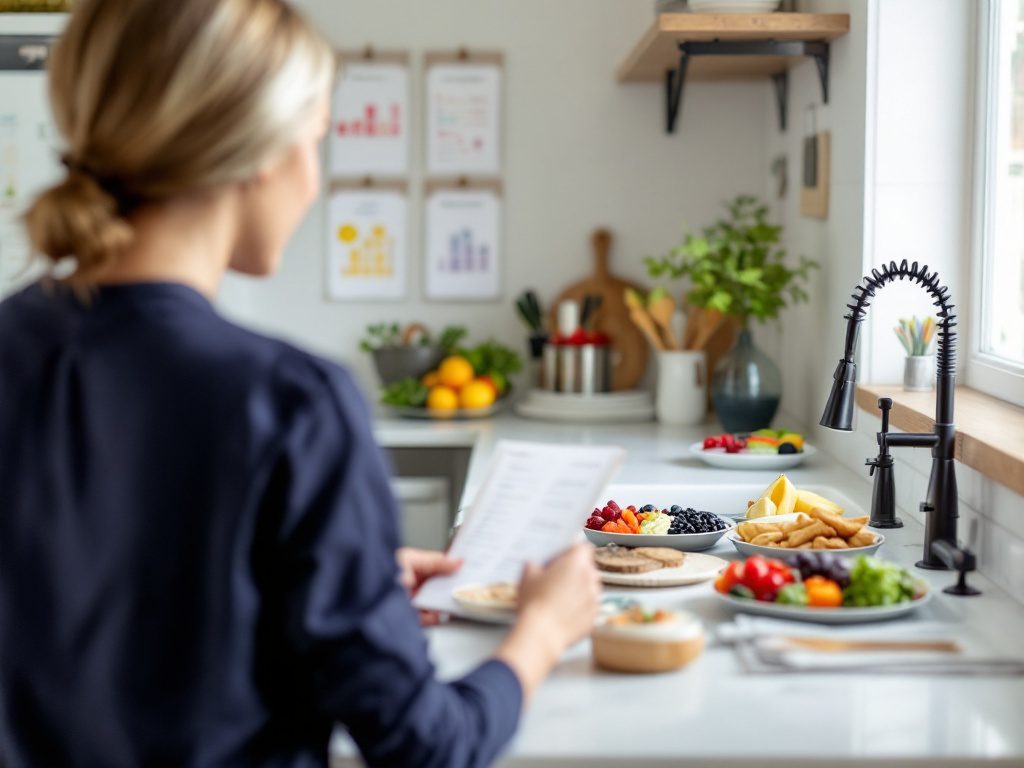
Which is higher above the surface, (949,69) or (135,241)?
(949,69)

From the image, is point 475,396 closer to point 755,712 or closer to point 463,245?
point 463,245

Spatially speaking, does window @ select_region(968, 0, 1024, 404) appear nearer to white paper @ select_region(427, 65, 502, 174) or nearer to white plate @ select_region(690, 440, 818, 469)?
white plate @ select_region(690, 440, 818, 469)

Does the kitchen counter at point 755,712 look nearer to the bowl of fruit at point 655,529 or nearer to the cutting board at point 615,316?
the bowl of fruit at point 655,529

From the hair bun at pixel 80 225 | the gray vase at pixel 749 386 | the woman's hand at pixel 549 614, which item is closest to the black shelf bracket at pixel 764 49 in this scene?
the gray vase at pixel 749 386

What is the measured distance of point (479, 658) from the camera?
1371 mm

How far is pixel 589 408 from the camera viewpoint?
3217 millimetres

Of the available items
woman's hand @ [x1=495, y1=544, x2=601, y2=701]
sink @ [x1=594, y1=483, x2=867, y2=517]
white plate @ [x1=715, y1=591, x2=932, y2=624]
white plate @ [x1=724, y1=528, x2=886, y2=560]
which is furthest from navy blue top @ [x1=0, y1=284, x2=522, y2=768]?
sink @ [x1=594, y1=483, x2=867, y2=517]

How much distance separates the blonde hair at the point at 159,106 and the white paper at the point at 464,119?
256 centimetres

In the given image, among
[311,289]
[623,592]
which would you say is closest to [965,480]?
[623,592]

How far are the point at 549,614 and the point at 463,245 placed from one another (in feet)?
7.97

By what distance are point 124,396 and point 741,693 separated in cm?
67

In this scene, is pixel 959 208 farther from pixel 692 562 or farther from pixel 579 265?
pixel 579 265

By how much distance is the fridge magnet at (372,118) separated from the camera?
342 cm

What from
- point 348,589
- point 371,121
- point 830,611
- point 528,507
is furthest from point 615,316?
point 348,589
